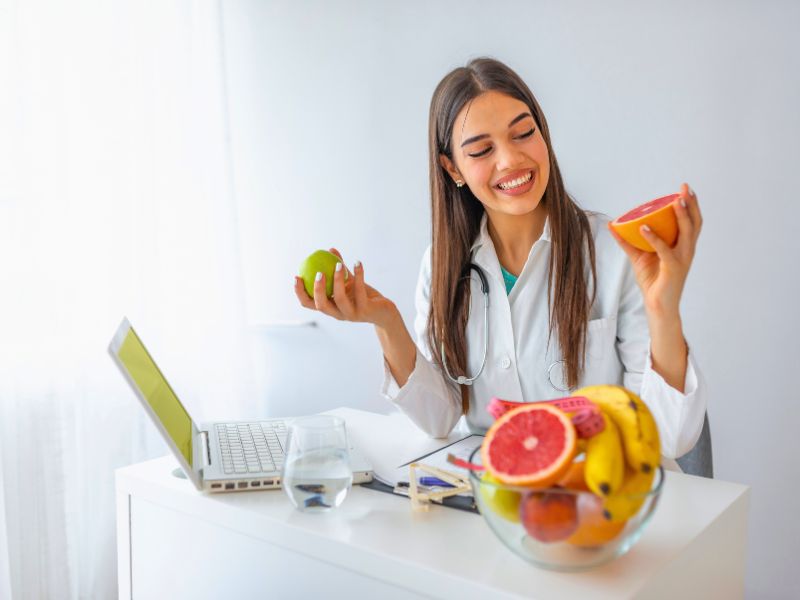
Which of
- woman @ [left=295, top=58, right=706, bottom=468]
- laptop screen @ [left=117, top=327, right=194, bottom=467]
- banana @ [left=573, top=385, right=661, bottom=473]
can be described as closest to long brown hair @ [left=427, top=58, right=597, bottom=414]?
woman @ [left=295, top=58, right=706, bottom=468]

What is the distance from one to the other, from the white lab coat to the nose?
16cm

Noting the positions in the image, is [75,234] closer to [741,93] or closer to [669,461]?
[669,461]

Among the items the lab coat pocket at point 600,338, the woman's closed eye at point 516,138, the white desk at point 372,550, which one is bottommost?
the white desk at point 372,550

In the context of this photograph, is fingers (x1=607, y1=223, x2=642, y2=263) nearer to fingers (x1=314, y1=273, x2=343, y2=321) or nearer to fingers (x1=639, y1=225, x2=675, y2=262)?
fingers (x1=639, y1=225, x2=675, y2=262)

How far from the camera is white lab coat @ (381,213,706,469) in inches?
58.3

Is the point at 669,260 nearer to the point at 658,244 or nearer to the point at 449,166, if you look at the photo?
the point at 658,244

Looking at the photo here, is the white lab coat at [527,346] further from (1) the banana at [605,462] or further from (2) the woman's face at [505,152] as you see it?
(1) the banana at [605,462]

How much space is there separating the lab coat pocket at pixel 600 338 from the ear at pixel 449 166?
425 mm

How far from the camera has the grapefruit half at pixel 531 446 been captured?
0.73 m

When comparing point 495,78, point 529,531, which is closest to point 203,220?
point 495,78

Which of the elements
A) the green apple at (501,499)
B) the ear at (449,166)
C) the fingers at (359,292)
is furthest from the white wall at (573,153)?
the green apple at (501,499)

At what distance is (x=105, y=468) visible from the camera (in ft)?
→ 7.53

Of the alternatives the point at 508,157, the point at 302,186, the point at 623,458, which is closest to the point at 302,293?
the point at 508,157

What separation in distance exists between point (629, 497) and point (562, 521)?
68 millimetres
